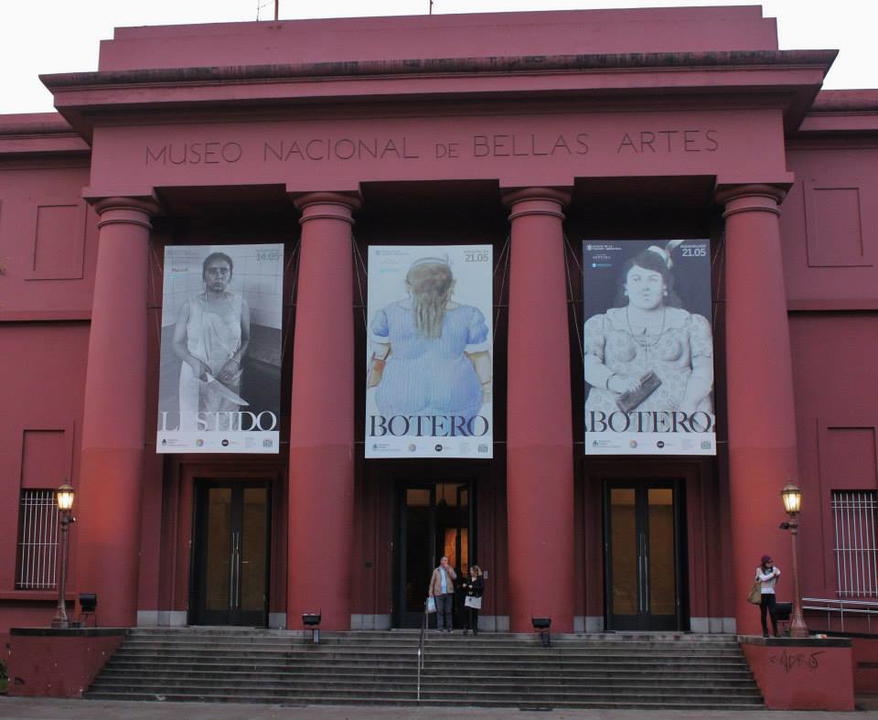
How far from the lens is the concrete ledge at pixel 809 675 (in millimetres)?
18578

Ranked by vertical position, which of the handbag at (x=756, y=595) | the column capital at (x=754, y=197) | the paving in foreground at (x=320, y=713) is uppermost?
the column capital at (x=754, y=197)

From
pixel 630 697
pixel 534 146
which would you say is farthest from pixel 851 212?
pixel 630 697

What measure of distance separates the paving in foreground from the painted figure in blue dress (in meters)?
5.89

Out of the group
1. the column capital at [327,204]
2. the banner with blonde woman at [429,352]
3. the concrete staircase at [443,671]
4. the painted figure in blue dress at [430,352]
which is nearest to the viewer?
the concrete staircase at [443,671]

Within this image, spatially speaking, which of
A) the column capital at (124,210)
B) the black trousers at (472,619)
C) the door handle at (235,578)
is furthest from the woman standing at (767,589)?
the column capital at (124,210)

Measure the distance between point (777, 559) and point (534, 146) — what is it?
8971 mm

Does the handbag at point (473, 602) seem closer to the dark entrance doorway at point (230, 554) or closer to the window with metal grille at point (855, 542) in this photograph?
the dark entrance doorway at point (230, 554)

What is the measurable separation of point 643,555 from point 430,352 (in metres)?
6.31

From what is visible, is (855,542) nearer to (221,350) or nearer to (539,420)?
(539,420)

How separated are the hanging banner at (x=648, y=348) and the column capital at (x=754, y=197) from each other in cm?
99

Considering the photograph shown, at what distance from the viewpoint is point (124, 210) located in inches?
918

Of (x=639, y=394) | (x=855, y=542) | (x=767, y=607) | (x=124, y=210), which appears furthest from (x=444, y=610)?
(x=124, y=210)

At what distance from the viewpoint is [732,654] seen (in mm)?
19922

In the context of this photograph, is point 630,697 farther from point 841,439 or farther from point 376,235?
point 376,235
